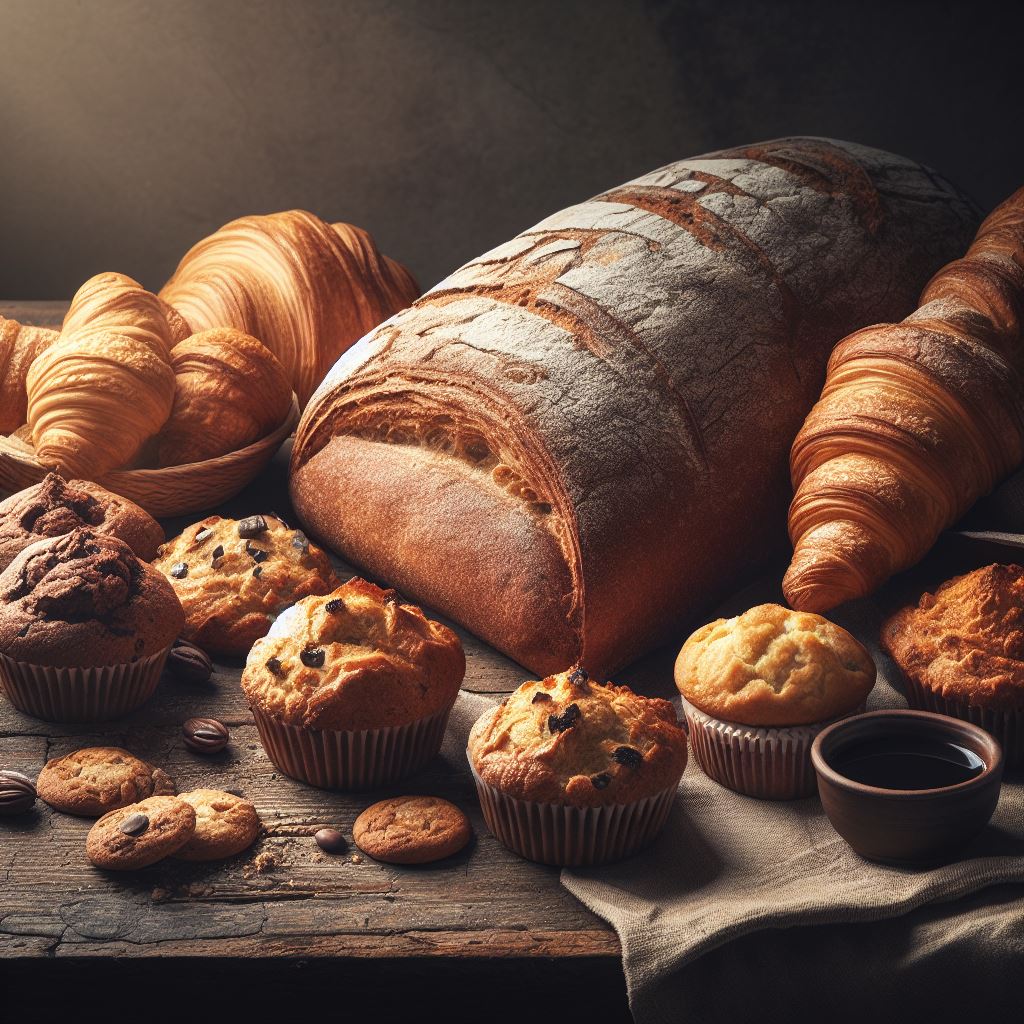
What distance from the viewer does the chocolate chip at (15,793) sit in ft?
6.62

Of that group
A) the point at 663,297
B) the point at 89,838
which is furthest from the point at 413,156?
the point at 89,838

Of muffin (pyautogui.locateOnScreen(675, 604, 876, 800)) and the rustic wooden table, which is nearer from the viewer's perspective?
the rustic wooden table

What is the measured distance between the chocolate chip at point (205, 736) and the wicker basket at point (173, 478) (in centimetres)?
81

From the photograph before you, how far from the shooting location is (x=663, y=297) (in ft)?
8.85

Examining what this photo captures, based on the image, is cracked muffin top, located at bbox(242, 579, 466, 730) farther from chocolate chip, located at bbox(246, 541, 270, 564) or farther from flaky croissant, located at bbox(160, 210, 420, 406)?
flaky croissant, located at bbox(160, 210, 420, 406)

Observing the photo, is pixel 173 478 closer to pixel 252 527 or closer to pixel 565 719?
pixel 252 527

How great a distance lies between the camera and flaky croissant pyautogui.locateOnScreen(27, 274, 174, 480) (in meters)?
2.82

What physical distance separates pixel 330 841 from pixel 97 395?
1.29m

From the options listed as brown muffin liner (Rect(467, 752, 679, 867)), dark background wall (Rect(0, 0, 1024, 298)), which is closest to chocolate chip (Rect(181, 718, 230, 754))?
brown muffin liner (Rect(467, 752, 679, 867))

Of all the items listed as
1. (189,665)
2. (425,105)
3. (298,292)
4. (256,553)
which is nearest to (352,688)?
(189,665)

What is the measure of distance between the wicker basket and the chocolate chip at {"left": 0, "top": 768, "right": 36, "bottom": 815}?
3.11 feet

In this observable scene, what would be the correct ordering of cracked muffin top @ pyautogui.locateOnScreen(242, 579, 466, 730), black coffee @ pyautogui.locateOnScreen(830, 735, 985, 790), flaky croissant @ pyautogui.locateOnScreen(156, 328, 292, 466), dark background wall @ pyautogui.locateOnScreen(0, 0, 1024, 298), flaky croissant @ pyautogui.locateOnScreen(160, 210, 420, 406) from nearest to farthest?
black coffee @ pyautogui.locateOnScreen(830, 735, 985, 790) → cracked muffin top @ pyautogui.locateOnScreen(242, 579, 466, 730) → flaky croissant @ pyautogui.locateOnScreen(156, 328, 292, 466) → flaky croissant @ pyautogui.locateOnScreen(160, 210, 420, 406) → dark background wall @ pyautogui.locateOnScreen(0, 0, 1024, 298)

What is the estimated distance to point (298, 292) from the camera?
11.3 ft

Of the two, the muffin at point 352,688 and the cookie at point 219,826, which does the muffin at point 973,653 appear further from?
the cookie at point 219,826
